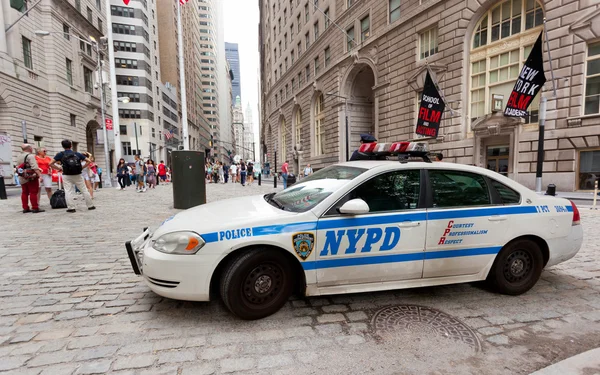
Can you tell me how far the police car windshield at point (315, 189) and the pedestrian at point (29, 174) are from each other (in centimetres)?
790

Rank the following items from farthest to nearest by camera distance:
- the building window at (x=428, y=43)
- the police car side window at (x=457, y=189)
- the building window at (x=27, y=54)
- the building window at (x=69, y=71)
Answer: the building window at (x=69, y=71) → the building window at (x=27, y=54) → the building window at (x=428, y=43) → the police car side window at (x=457, y=189)

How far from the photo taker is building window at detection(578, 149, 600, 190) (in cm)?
1386

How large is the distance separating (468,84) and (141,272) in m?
20.4

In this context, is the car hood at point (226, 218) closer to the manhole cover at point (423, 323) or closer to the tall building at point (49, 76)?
the manhole cover at point (423, 323)

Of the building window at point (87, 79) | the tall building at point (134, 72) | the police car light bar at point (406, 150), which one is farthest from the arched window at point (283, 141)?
the police car light bar at point (406, 150)

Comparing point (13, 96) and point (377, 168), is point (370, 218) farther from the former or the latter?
point (13, 96)

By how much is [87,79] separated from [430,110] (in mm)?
36974

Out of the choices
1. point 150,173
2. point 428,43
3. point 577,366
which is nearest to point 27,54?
point 150,173

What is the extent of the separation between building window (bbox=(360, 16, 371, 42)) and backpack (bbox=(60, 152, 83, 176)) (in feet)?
77.6

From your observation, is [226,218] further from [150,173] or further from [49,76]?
[49,76]

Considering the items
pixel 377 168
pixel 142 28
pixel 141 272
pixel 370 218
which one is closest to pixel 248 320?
pixel 141 272

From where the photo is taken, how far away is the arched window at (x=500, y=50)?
1564cm

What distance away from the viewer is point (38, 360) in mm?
2234

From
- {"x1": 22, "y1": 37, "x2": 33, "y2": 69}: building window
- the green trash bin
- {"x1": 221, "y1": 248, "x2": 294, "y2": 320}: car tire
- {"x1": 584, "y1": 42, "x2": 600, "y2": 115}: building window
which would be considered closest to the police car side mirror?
{"x1": 221, "y1": 248, "x2": 294, "y2": 320}: car tire
